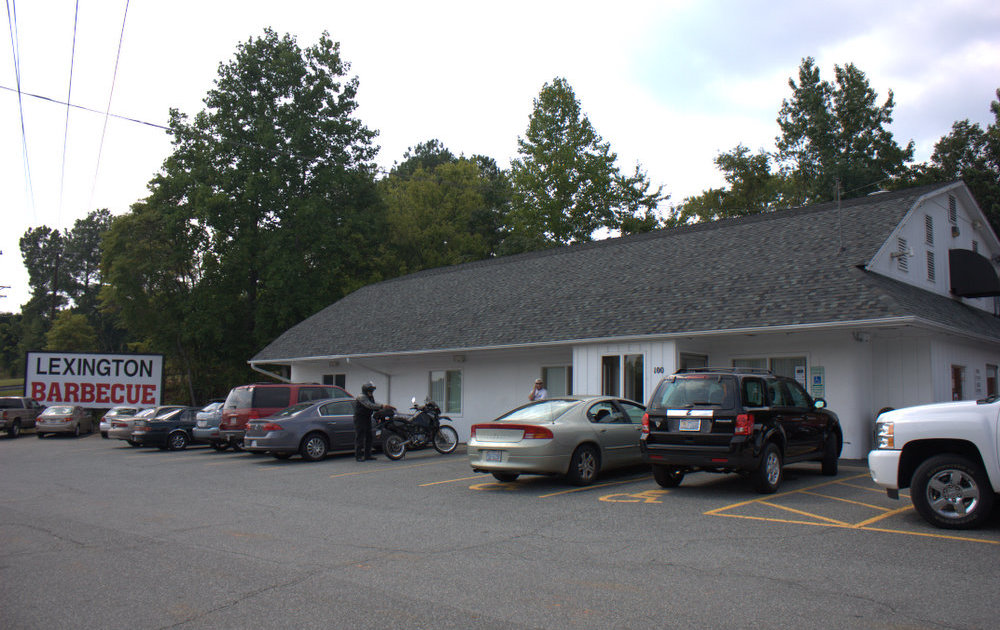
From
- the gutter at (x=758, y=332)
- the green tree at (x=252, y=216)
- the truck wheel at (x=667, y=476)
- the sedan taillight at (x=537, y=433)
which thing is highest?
the green tree at (x=252, y=216)

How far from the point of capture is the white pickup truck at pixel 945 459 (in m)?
7.76

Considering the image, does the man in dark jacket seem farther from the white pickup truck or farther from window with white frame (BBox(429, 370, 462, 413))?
the white pickup truck

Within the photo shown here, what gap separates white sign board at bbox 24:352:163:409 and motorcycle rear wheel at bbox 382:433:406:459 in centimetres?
1838

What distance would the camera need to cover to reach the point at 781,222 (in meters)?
21.3

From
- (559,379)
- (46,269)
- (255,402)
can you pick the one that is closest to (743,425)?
(559,379)

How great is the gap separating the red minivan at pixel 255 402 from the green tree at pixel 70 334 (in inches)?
2165

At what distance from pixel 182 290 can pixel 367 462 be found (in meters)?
29.4

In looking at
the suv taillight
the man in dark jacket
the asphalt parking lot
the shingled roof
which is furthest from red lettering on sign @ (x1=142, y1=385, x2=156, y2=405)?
the suv taillight

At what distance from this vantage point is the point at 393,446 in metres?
17.3

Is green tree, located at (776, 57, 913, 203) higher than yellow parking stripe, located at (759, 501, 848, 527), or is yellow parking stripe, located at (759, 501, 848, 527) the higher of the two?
green tree, located at (776, 57, 913, 203)

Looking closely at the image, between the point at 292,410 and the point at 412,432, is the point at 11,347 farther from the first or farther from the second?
the point at 412,432

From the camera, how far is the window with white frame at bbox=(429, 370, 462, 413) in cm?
2364

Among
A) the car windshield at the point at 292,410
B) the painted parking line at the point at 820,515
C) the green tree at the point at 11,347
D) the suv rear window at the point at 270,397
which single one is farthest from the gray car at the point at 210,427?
the green tree at the point at 11,347

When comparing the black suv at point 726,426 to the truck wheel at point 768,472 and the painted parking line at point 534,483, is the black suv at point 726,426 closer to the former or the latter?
the truck wheel at point 768,472
